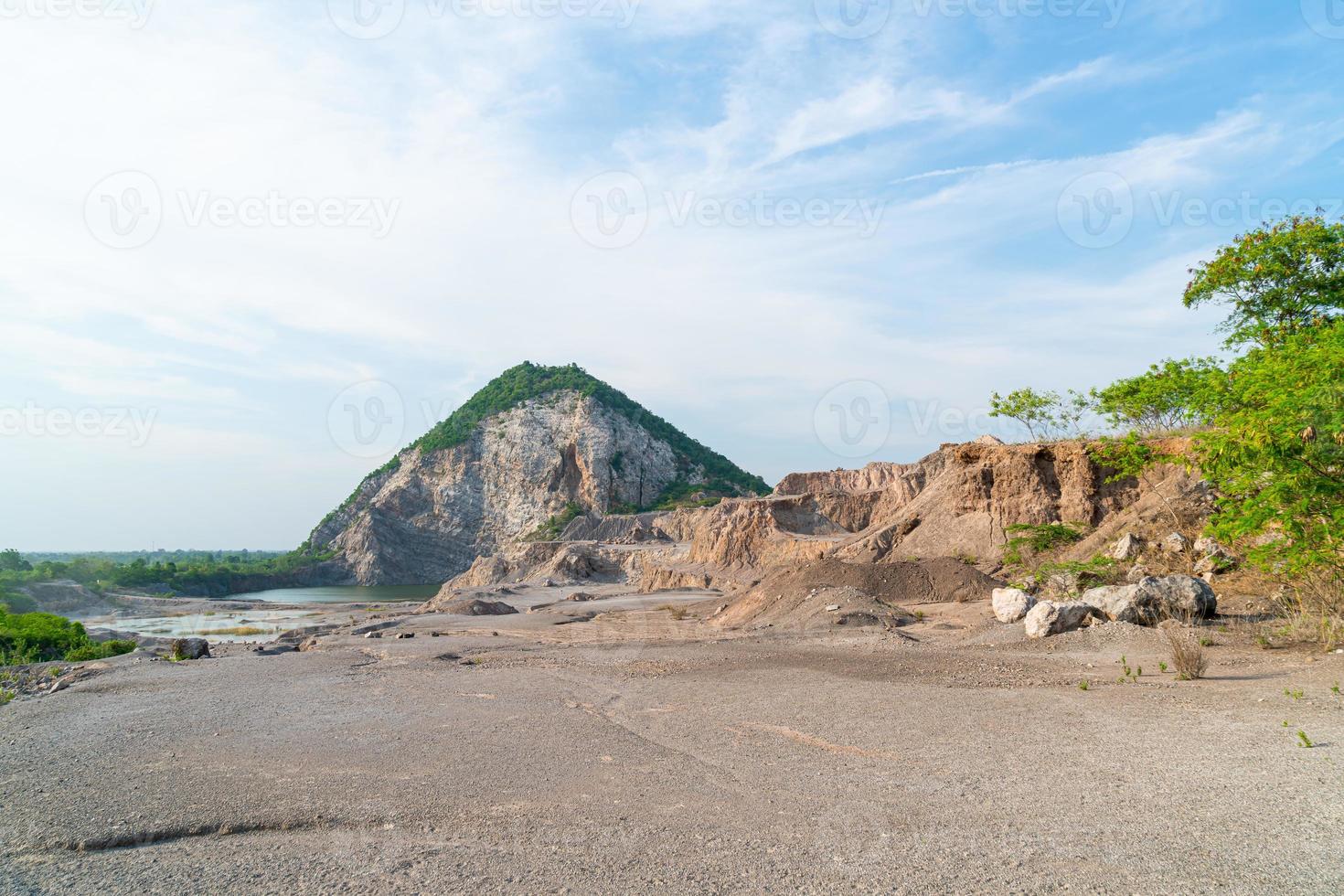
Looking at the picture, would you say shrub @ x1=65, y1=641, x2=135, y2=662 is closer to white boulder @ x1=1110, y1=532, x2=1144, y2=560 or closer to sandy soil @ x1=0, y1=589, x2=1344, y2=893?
sandy soil @ x1=0, y1=589, x2=1344, y2=893

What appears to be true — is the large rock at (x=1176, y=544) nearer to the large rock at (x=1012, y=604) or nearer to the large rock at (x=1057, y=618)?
the large rock at (x=1012, y=604)

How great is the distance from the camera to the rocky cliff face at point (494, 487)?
89.9m

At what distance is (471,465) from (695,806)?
96.3m

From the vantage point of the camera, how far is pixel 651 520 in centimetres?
7362

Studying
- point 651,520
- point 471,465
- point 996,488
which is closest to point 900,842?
point 996,488

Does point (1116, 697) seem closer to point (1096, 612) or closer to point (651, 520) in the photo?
point (1096, 612)

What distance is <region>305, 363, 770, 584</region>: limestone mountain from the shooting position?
90.0 m

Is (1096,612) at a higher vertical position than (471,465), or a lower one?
lower

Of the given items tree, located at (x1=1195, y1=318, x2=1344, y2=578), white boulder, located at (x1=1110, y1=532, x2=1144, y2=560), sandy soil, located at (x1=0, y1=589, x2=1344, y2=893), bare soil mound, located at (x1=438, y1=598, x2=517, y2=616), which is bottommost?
bare soil mound, located at (x1=438, y1=598, x2=517, y2=616)

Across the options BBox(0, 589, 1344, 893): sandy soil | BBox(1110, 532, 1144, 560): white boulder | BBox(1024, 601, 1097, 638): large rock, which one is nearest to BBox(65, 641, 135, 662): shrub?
BBox(0, 589, 1344, 893): sandy soil

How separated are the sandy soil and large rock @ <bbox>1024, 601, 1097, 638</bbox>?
74 cm

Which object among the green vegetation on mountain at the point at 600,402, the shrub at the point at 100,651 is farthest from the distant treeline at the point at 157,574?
the shrub at the point at 100,651

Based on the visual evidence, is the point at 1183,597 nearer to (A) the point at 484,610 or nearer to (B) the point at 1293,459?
(B) the point at 1293,459

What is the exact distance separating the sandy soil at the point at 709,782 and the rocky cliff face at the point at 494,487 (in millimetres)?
80749
